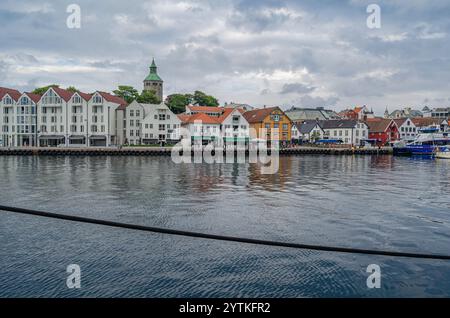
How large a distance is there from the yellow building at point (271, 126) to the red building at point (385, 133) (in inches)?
1243

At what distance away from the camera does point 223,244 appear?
48.4 ft

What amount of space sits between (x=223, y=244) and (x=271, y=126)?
86974 millimetres

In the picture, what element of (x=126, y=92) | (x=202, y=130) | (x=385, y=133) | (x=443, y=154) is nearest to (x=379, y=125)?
(x=385, y=133)

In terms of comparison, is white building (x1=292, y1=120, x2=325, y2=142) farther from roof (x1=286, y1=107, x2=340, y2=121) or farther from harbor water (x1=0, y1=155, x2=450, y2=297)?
harbor water (x1=0, y1=155, x2=450, y2=297)

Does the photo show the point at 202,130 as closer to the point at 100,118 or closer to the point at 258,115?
the point at 258,115

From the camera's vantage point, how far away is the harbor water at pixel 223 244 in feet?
35.9

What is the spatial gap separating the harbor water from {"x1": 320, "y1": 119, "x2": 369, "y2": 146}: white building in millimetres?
90689

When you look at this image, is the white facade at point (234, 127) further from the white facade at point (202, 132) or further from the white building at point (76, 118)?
the white building at point (76, 118)

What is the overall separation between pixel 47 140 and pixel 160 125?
2653 cm

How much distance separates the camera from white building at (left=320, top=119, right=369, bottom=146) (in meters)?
115

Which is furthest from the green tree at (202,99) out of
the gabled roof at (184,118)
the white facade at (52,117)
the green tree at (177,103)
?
the white facade at (52,117)

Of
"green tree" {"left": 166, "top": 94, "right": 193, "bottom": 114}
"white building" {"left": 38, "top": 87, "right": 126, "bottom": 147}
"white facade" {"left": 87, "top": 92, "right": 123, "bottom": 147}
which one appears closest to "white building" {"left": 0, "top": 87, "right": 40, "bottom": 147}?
"white building" {"left": 38, "top": 87, "right": 126, "bottom": 147}
